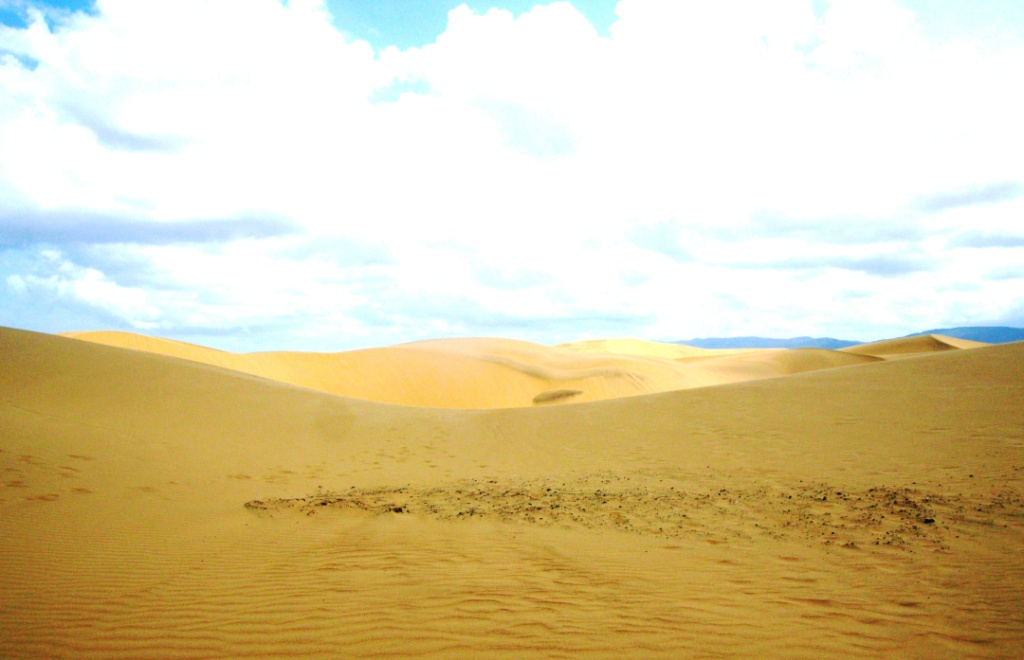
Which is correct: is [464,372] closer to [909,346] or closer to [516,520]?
[516,520]

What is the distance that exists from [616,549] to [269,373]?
36.7 meters

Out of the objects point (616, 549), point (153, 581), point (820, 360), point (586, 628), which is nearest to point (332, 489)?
point (153, 581)

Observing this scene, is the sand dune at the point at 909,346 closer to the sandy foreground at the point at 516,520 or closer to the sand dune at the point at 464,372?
the sand dune at the point at 464,372

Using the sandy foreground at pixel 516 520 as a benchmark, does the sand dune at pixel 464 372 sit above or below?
above

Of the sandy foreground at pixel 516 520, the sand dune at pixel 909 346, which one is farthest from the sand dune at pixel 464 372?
the sandy foreground at pixel 516 520

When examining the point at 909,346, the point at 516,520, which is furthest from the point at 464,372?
the point at 909,346

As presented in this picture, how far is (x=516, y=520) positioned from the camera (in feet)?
26.3

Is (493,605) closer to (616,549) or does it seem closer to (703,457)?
(616,549)

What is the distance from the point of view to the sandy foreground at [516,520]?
4230mm

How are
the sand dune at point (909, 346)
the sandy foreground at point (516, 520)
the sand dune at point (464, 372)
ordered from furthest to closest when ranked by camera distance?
the sand dune at point (909, 346)
the sand dune at point (464, 372)
the sandy foreground at point (516, 520)

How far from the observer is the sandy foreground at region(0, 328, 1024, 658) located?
13.9 ft

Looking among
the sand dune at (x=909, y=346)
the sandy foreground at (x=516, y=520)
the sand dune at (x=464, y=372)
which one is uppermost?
the sand dune at (x=909, y=346)

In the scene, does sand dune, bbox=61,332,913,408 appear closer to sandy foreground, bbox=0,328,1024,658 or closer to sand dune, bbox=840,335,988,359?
sand dune, bbox=840,335,988,359

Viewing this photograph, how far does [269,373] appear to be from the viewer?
38.8 m
